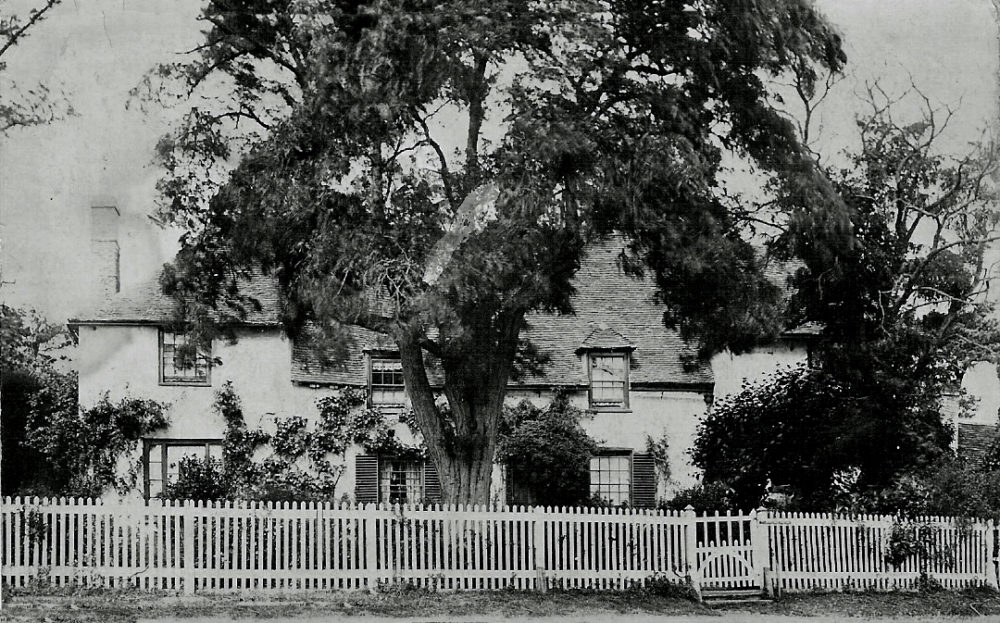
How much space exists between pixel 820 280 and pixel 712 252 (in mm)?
2079

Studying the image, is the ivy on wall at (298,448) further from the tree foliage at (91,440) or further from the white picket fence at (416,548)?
the white picket fence at (416,548)

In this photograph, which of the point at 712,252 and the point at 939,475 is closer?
the point at 712,252

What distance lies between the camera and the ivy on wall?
1573 cm

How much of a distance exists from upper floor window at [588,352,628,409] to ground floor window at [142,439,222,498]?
540cm

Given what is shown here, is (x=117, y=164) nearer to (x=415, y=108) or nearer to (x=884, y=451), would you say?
(x=415, y=108)

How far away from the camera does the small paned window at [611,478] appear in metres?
16.2

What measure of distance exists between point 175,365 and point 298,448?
2.29 metres

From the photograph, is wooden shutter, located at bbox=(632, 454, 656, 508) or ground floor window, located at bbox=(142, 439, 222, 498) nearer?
ground floor window, located at bbox=(142, 439, 222, 498)

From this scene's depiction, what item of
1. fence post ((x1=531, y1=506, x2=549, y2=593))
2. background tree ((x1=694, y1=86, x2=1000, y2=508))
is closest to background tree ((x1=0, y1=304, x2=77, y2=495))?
fence post ((x1=531, y1=506, x2=549, y2=593))

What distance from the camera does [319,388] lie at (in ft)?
55.2

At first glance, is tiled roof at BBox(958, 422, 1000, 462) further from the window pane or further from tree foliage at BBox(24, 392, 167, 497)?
tree foliage at BBox(24, 392, 167, 497)

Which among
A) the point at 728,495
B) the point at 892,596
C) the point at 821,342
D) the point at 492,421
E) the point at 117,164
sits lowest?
the point at 892,596

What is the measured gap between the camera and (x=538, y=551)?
13.3 m

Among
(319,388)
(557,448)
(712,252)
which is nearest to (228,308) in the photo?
(319,388)
